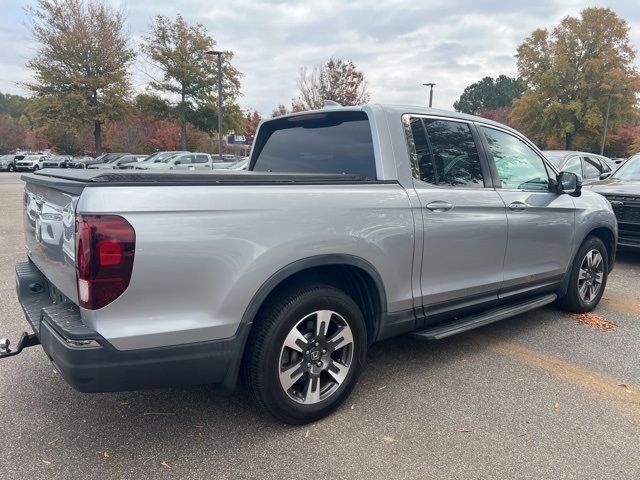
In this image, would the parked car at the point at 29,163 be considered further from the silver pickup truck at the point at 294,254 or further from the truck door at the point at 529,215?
the truck door at the point at 529,215

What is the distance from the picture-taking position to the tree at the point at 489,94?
259 ft

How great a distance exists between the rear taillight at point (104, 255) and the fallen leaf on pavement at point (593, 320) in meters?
4.30

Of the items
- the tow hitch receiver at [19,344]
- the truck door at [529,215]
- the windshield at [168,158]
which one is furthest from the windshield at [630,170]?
the windshield at [168,158]

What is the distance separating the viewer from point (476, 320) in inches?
142

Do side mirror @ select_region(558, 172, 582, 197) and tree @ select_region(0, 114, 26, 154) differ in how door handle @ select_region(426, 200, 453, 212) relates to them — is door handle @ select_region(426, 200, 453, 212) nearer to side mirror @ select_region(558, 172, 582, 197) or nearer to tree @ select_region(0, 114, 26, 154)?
side mirror @ select_region(558, 172, 582, 197)

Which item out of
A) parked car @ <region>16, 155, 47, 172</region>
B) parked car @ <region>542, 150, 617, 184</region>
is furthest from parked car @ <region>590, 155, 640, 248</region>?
parked car @ <region>16, 155, 47, 172</region>

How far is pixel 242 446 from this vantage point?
2.59 metres

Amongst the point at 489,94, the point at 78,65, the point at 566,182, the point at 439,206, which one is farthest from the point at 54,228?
the point at 489,94

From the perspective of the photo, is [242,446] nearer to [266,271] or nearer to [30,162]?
[266,271]

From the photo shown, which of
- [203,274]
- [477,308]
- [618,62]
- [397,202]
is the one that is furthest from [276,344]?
[618,62]

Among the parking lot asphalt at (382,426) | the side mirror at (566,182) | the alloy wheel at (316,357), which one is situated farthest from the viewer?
the side mirror at (566,182)

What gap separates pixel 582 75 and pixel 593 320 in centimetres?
3193

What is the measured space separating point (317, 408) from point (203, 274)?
3.68 feet

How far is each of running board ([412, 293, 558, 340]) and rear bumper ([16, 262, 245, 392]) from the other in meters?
1.48
